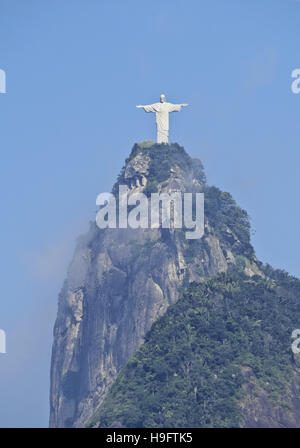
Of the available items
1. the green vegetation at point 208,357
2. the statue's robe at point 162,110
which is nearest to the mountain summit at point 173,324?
the green vegetation at point 208,357

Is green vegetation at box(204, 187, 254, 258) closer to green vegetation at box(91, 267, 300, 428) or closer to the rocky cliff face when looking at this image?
the rocky cliff face

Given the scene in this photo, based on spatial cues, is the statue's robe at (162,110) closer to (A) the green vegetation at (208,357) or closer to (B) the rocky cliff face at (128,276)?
(B) the rocky cliff face at (128,276)

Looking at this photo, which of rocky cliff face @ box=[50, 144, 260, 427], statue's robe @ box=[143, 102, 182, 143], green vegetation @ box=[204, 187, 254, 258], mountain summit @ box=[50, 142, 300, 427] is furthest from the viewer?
green vegetation @ box=[204, 187, 254, 258]

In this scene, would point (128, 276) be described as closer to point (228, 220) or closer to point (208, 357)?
point (228, 220)

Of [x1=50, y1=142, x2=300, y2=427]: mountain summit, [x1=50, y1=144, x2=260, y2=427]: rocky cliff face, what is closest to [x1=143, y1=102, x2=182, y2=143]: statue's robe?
[x1=50, y1=144, x2=260, y2=427]: rocky cliff face

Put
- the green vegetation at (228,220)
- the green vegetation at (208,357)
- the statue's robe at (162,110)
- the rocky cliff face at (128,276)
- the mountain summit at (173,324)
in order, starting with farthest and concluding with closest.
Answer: the green vegetation at (228,220), the statue's robe at (162,110), the rocky cliff face at (128,276), the mountain summit at (173,324), the green vegetation at (208,357)
